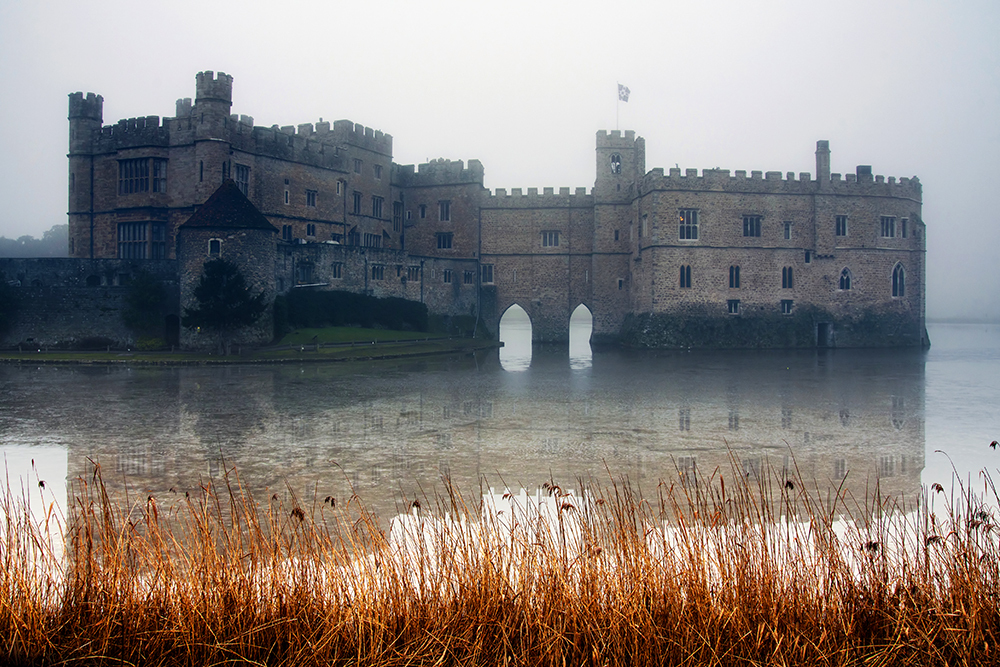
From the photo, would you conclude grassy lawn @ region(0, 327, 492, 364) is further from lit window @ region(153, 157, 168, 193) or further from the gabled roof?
lit window @ region(153, 157, 168, 193)

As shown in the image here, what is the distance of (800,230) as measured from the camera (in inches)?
1875

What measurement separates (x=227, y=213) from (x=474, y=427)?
81.8 feet

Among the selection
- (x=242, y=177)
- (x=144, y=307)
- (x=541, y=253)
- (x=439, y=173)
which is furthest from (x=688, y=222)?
(x=144, y=307)

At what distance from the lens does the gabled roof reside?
36.2 m

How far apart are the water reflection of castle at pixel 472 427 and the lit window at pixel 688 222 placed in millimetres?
19053

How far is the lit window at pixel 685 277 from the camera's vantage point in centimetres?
4656

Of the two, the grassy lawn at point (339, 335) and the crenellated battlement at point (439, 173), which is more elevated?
the crenellated battlement at point (439, 173)

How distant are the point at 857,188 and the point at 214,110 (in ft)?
119

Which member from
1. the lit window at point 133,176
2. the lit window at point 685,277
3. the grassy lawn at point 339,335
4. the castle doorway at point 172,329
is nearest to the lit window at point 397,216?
the grassy lawn at point 339,335

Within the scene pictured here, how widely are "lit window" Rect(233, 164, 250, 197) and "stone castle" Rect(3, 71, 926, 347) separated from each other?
72mm

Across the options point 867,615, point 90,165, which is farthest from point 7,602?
point 90,165

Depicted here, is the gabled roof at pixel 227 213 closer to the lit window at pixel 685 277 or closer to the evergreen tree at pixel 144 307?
the evergreen tree at pixel 144 307

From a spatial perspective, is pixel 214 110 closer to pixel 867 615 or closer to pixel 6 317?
pixel 6 317

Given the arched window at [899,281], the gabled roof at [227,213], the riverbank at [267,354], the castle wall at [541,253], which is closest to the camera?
the riverbank at [267,354]
